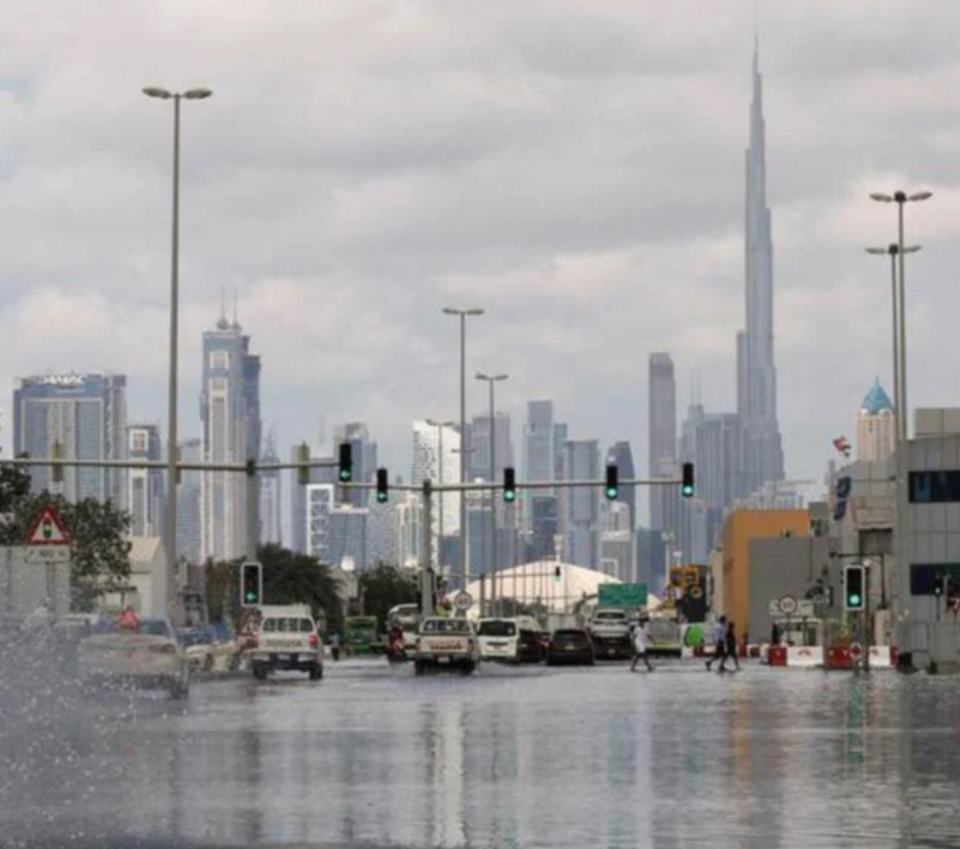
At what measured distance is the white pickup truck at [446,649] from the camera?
252 feet

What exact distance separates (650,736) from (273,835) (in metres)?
15.3

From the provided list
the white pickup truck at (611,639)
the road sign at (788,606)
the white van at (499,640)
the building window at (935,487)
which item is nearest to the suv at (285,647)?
the white van at (499,640)

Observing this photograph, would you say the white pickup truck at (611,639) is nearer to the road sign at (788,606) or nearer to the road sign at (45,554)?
the road sign at (788,606)

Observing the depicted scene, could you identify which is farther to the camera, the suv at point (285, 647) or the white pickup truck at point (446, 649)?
the white pickup truck at point (446, 649)

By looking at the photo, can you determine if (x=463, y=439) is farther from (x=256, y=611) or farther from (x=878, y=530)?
(x=256, y=611)

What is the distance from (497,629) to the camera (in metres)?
96.5

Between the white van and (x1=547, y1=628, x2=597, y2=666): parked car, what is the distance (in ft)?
6.14

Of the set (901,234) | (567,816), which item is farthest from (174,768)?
(901,234)

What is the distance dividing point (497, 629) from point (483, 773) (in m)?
69.2

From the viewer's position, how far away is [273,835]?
20312 mm

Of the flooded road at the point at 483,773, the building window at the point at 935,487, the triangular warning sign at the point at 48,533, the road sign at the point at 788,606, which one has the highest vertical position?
the building window at the point at 935,487

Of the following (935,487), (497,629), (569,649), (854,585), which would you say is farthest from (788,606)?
(935,487)

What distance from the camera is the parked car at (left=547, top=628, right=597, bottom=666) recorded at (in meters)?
98.8

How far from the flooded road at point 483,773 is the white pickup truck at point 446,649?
26.9 meters
